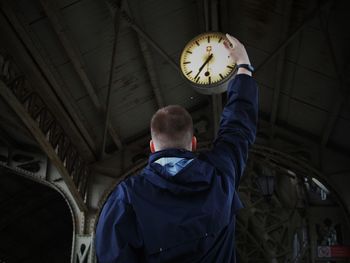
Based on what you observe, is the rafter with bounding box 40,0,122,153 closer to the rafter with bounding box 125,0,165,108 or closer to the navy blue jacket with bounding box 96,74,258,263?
the rafter with bounding box 125,0,165,108

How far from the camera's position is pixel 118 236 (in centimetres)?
180

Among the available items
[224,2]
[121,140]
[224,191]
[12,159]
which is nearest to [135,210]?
[224,191]

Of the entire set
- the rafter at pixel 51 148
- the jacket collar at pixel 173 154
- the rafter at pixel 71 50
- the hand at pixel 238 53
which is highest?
the rafter at pixel 71 50

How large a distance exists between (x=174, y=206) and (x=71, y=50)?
910 centimetres

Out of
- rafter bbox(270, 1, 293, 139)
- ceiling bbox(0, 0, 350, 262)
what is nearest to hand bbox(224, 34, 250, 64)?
ceiling bbox(0, 0, 350, 262)

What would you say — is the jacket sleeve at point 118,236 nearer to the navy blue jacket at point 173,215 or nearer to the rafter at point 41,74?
the navy blue jacket at point 173,215

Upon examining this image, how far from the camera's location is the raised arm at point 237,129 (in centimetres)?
207

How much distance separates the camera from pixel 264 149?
585 inches

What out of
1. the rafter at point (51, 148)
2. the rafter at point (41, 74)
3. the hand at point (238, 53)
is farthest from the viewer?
the rafter at point (41, 74)

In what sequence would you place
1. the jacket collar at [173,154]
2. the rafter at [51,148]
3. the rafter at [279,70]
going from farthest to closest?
the rafter at [279,70] < the rafter at [51,148] < the jacket collar at [173,154]

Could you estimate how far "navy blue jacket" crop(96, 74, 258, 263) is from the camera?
180 cm

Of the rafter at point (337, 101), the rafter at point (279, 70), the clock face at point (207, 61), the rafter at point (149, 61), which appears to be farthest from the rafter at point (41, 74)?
the rafter at point (337, 101)

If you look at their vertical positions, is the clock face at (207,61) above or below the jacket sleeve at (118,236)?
above

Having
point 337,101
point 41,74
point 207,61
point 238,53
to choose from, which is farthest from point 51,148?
point 238,53
